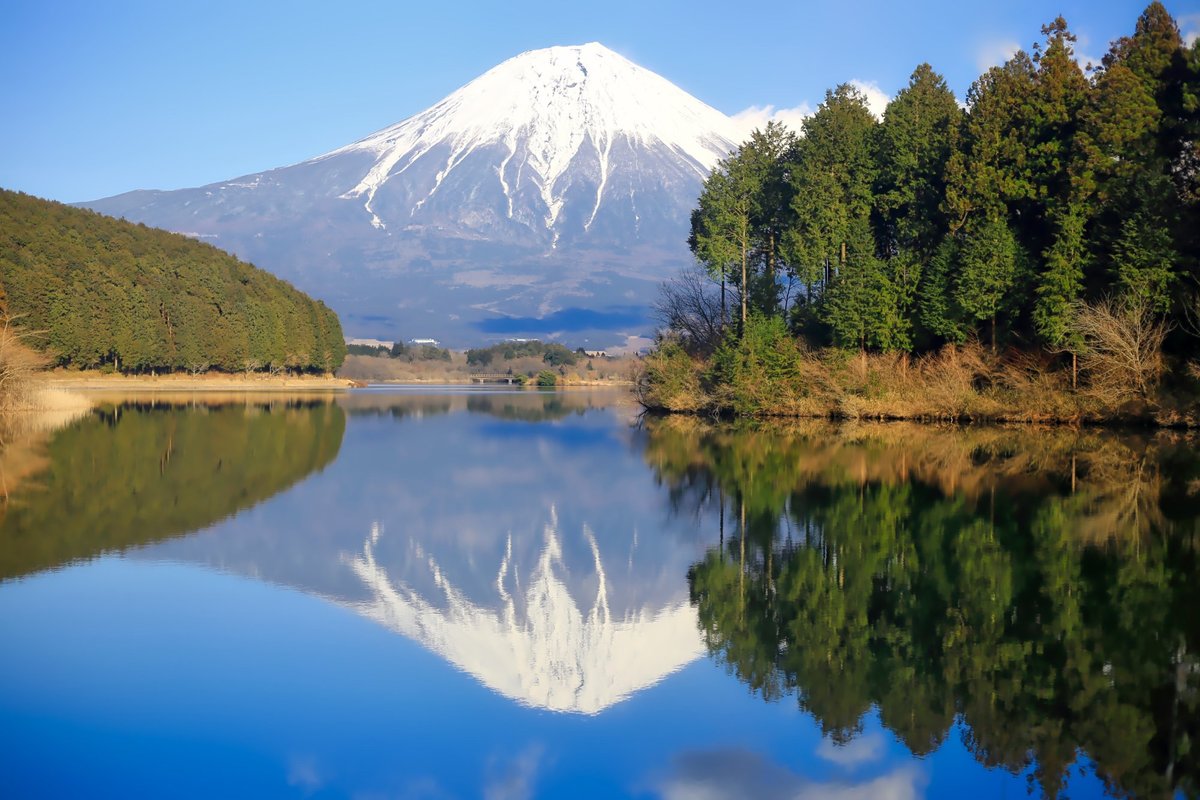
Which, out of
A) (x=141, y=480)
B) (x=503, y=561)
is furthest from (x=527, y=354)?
(x=503, y=561)

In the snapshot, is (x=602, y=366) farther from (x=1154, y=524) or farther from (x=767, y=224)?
(x=1154, y=524)

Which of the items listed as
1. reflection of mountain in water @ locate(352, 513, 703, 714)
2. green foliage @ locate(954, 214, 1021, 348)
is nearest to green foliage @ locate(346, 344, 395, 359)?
green foliage @ locate(954, 214, 1021, 348)

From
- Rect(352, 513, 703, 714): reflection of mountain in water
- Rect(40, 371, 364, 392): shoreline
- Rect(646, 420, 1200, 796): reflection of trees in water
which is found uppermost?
Rect(40, 371, 364, 392): shoreline

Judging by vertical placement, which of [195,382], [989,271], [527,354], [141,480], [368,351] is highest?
[989,271]

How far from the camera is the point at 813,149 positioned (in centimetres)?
3528

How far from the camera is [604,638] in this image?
318 inches

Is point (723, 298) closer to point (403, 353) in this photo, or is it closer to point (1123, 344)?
point (1123, 344)

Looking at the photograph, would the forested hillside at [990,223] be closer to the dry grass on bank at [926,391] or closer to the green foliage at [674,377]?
the dry grass on bank at [926,391]

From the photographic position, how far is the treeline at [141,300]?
185ft

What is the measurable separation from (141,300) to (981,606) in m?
62.0

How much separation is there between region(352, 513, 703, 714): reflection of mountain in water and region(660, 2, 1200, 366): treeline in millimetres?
21897

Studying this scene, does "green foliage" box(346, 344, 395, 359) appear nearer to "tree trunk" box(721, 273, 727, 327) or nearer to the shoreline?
the shoreline

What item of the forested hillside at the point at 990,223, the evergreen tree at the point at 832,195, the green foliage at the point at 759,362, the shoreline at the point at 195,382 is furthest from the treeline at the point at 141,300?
the evergreen tree at the point at 832,195

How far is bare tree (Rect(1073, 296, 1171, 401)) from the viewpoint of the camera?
26.5 metres
